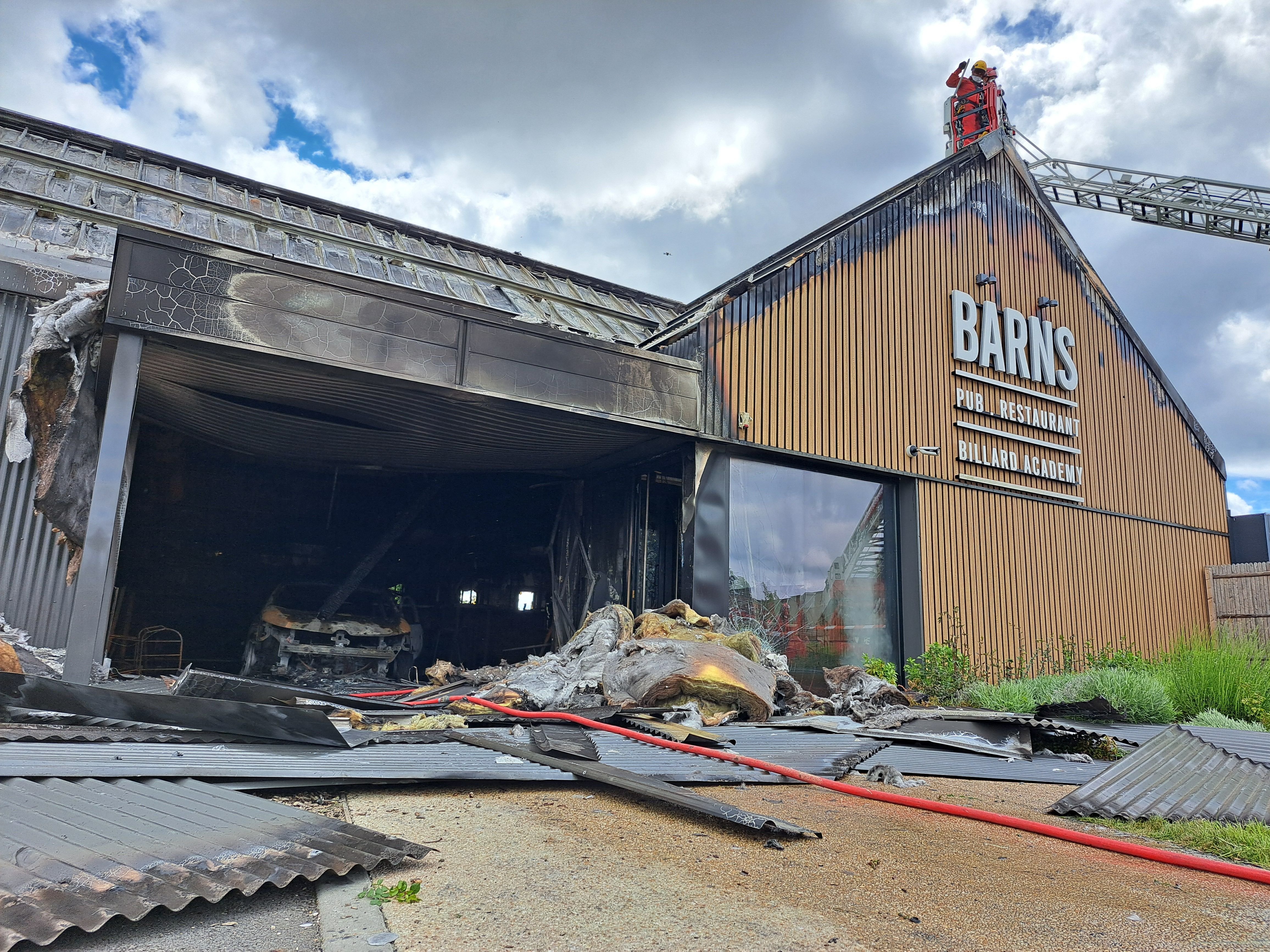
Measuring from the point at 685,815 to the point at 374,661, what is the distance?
8.59m

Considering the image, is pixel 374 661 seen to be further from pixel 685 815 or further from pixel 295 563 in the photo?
pixel 685 815

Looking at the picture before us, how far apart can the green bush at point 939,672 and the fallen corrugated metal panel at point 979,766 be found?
4.48 metres

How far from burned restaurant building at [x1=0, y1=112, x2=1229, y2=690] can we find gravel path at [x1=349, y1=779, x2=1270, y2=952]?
15.7 ft

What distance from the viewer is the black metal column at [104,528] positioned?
234 inches

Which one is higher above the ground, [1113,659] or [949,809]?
[1113,659]

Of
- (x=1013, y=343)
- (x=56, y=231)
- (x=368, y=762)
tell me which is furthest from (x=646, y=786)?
(x=1013, y=343)

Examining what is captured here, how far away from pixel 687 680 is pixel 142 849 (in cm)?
470

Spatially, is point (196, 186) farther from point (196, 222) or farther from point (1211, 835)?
point (1211, 835)

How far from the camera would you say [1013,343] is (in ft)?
41.9

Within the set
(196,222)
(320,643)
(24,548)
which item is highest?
(196,222)

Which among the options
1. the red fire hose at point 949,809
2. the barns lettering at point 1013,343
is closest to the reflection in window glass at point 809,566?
the barns lettering at point 1013,343

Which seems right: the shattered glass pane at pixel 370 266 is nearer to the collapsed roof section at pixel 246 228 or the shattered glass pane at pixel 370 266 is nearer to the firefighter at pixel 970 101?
the collapsed roof section at pixel 246 228

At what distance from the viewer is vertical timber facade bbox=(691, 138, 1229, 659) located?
10.2m

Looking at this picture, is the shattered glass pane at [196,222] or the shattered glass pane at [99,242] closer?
the shattered glass pane at [99,242]
